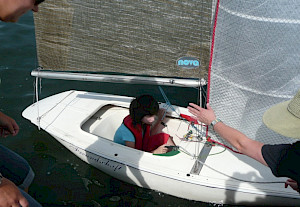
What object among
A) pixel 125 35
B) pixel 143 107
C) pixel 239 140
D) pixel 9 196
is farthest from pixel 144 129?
pixel 9 196

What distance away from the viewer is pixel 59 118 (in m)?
3.24

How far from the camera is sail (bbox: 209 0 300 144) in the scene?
2.33 meters

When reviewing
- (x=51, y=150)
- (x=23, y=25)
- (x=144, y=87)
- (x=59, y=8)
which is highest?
(x=59, y=8)

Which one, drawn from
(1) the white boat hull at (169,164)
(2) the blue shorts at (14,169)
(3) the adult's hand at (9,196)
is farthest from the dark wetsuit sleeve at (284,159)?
(2) the blue shorts at (14,169)

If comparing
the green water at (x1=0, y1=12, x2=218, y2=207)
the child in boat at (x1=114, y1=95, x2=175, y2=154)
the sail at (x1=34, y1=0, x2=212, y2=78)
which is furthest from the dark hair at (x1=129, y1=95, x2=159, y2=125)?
the green water at (x1=0, y1=12, x2=218, y2=207)

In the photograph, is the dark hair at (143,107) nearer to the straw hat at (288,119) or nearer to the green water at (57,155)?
the green water at (57,155)

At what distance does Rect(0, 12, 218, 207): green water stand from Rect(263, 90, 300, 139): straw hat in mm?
1461

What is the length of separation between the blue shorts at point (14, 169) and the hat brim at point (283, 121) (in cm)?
149

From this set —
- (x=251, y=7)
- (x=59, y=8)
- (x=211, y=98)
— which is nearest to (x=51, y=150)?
(x=59, y=8)

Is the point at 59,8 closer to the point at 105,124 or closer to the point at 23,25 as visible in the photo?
the point at 105,124

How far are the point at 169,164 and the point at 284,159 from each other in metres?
1.30

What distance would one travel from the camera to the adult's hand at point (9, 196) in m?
1.22

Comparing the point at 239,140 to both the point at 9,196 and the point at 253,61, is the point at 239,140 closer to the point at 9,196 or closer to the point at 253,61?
the point at 253,61

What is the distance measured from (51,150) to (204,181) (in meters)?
1.76
